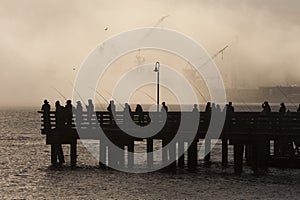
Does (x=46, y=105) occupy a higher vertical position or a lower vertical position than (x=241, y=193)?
higher

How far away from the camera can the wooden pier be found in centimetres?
3522

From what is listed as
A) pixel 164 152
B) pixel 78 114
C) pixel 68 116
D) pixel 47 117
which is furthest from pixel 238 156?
pixel 47 117

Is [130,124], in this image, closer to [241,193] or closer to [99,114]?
[99,114]

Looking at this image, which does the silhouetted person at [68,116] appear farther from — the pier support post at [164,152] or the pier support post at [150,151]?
the pier support post at [164,152]

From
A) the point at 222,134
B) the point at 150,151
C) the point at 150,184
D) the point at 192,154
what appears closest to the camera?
the point at 150,184

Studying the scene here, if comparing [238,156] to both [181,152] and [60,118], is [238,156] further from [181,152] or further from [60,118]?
[60,118]

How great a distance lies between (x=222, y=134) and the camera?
35969 millimetres

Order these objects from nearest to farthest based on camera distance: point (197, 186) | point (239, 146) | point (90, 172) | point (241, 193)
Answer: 1. point (241, 193)
2. point (197, 186)
3. point (239, 146)
4. point (90, 172)

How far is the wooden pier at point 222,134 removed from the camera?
35.2m

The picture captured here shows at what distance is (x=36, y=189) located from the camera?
35250 mm

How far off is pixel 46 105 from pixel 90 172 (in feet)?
18.0

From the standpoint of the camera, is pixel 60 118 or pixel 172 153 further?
pixel 60 118

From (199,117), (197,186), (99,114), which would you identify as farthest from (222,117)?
(99,114)

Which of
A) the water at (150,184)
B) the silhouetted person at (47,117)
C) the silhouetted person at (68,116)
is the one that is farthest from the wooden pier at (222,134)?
the water at (150,184)
